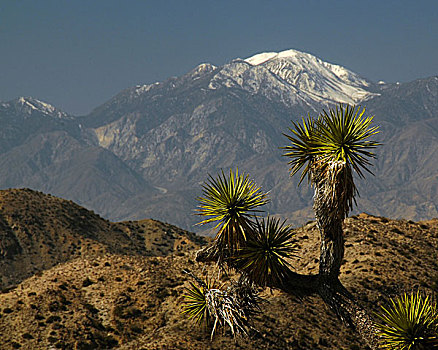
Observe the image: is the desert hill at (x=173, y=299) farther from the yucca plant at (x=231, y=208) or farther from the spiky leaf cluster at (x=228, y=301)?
the yucca plant at (x=231, y=208)

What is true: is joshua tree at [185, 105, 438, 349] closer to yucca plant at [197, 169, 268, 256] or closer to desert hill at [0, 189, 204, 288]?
yucca plant at [197, 169, 268, 256]

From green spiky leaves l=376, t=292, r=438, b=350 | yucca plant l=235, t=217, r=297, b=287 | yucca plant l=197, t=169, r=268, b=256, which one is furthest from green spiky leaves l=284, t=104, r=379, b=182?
green spiky leaves l=376, t=292, r=438, b=350

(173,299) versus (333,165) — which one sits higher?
(333,165)

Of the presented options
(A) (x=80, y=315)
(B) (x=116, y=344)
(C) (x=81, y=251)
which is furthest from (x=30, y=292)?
(C) (x=81, y=251)

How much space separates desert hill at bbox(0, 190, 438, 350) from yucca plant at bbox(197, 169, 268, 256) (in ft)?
23.6

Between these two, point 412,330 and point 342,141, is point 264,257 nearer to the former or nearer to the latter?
point 342,141

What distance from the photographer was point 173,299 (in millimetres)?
48625

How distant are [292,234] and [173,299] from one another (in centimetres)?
2140

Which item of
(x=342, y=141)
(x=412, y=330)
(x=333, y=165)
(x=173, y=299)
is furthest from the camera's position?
(x=173, y=299)

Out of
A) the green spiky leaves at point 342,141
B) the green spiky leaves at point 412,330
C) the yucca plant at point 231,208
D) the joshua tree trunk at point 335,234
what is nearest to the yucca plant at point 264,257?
the yucca plant at point 231,208

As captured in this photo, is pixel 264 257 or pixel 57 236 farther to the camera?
pixel 57 236

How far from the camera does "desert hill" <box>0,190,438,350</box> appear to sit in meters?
37.7

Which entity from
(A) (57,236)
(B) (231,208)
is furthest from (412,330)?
(A) (57,236)

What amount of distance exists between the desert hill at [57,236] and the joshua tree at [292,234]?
71.6 metres
